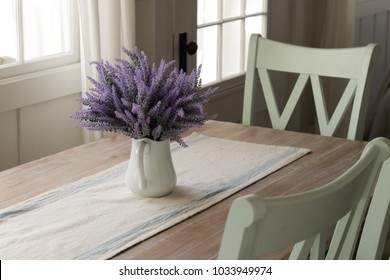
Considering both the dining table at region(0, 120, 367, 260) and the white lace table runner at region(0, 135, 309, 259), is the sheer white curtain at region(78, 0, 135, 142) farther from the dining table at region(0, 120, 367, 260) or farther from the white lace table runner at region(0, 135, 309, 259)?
the white lace table runner at region(0, 135, 309, 259)

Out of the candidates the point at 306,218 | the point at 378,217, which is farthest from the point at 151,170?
the point at 306,218

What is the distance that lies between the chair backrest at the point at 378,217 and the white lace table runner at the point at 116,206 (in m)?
0.45

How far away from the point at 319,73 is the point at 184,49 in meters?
0.87

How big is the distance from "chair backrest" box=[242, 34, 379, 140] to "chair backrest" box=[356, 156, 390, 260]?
3.59ft

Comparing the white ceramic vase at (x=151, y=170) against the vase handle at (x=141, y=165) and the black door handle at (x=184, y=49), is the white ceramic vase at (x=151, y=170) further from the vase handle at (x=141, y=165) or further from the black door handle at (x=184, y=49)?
the black door handle at (x=184, y=49)

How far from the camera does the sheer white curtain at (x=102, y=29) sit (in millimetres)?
2717

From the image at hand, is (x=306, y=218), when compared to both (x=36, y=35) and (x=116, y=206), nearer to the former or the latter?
(x=116, y=206)

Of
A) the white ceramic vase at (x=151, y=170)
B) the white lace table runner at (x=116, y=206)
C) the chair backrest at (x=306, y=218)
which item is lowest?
the white lace table runner at (x=116, y=206)

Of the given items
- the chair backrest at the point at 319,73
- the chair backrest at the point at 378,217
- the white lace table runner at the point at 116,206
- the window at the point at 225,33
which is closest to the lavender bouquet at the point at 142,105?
the white lace table runner at the point at 116,206

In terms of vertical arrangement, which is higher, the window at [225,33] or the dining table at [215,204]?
the window at [225,33]

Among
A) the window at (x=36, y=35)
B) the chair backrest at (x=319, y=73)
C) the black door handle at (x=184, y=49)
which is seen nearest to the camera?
the chair backrest at (x=319, y=73)

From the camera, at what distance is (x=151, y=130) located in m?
1.84

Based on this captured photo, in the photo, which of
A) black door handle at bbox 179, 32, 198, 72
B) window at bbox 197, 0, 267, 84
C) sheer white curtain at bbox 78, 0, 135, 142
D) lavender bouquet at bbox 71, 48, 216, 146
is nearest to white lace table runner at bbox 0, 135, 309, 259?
lavender bouquet at bbox 71, 48, 216, 146

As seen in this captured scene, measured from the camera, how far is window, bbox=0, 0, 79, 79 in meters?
2.66
